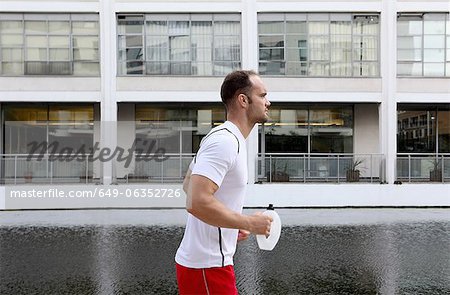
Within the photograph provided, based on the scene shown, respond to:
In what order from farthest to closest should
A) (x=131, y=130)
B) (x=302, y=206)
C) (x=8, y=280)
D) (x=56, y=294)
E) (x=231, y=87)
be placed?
(x=131, y=130)
(x=302, y=206)
(x=8, y=280)
(x=56, y=294)
(x=231, y=87)

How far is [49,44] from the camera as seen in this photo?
2288 cm

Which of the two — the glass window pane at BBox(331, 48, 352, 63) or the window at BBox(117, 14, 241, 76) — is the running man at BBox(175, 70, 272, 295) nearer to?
the window at BBox(117, 14, 241, 76)

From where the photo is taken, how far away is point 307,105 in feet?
80.3

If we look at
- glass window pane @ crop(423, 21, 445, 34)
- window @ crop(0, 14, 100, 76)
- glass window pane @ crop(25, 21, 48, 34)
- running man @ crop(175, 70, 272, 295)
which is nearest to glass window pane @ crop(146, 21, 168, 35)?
window @ crop(0, 14, 100, 76)

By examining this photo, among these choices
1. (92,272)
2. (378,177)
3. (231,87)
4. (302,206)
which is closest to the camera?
(231,87)

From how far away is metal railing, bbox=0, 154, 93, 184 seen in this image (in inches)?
842

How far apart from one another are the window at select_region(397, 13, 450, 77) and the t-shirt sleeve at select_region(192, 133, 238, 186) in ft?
70.8

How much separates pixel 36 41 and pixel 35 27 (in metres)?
0.56

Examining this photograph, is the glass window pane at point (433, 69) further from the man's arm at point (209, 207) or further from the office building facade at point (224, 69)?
the man's arm at point (209, 207)

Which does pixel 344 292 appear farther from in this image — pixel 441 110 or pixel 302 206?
pixel 441 110

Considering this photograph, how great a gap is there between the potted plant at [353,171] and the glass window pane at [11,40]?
44.3ft

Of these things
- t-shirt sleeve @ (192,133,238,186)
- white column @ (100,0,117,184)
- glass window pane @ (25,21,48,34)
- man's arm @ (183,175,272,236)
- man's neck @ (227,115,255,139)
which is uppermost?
glass window pane @ (25,21,48,34)

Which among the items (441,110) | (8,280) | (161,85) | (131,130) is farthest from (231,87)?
(441,110)

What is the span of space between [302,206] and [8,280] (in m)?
14.1
